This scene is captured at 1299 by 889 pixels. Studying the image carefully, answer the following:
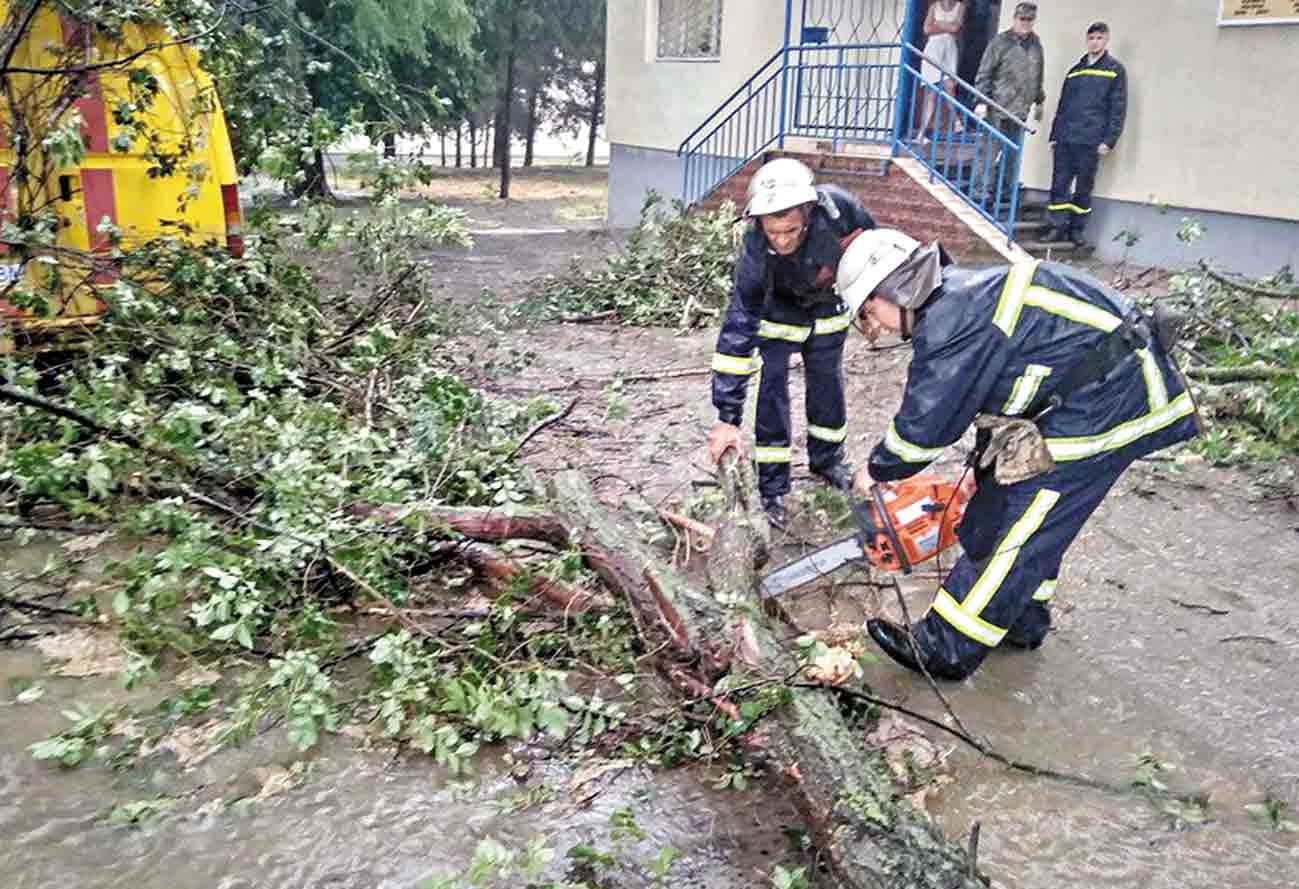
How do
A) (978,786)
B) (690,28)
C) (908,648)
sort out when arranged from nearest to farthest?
(978,786), (908,648), (690,28)

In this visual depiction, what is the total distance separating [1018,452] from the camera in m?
3.00

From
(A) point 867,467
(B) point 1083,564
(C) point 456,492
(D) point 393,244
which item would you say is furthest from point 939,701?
(D) point 393,244

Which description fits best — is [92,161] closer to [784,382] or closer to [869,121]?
[784,382]

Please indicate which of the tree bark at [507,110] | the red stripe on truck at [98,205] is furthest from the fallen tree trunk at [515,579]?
the tree bark at [507,110]

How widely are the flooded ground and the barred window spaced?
11824mm

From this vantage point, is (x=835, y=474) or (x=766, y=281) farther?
(x=835, y=474)

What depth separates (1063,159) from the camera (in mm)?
9445

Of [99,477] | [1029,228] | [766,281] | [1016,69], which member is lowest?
[99,477]

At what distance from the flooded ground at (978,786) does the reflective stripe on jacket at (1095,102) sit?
577cm

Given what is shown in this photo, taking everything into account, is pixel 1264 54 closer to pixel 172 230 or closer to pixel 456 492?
pixel 456 492

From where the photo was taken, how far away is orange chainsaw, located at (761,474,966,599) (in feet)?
11.1

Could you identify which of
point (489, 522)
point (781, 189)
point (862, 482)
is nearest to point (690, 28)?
point (781, 189)

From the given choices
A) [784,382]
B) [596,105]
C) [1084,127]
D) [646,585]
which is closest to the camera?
[646,585]

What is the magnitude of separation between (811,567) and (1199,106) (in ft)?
23.8
